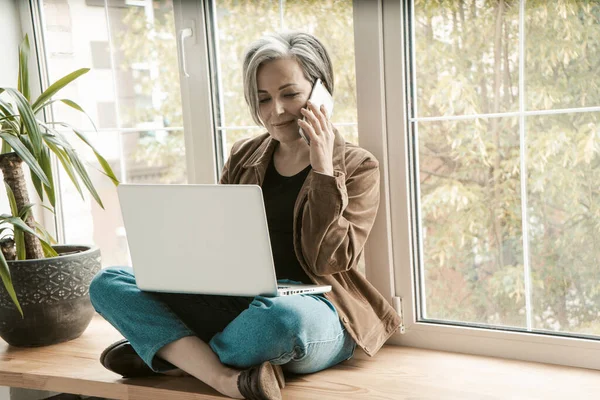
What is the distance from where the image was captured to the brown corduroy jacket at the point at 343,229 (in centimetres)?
176

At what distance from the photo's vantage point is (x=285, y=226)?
1943mm

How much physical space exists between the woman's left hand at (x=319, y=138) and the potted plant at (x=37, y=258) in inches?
27.9

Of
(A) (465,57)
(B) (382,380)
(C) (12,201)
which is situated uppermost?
(A) (465,57)

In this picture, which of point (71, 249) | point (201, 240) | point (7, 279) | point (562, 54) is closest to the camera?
point (201, 240)

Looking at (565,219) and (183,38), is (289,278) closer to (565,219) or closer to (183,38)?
(565,219)

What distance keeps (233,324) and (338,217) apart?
1.20 feet

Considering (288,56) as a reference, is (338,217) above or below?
below

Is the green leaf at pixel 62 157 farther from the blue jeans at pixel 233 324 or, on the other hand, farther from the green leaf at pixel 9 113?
the blue jeans at pixel 233 324

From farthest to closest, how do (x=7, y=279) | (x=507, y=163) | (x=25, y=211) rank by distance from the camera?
→ (x=25, y=211)
(x=7, y=279)
(x=507, y=163)

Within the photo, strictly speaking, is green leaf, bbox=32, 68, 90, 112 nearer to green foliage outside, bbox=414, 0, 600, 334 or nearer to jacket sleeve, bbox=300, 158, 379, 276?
jacket sleeve, bbox=300, 158, 379, 276

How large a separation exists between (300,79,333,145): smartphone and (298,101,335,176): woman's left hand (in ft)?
0.11

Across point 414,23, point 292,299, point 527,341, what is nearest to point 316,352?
point 292,299

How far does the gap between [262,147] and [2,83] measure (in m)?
1.16

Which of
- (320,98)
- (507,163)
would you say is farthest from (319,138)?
(507,163)
